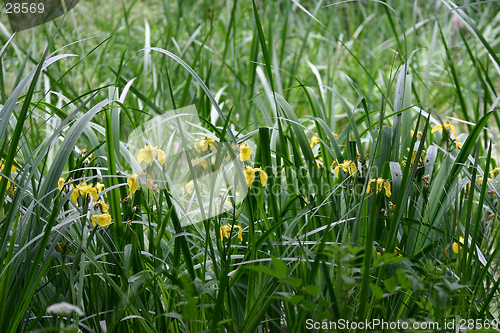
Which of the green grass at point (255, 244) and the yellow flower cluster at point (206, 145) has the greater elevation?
the yellow flower cluster at point (206, 145)

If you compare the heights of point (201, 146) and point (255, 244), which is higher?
point (201, 146)

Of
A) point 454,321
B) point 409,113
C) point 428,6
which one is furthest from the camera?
point 428,6

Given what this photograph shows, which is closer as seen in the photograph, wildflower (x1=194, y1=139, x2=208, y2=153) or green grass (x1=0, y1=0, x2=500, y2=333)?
green grass (x1=0, y1=0, x2=500, y2=333)

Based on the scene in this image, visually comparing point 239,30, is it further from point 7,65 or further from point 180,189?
point 180,189

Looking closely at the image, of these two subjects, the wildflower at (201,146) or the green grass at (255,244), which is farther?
the wildflower at (201,146)

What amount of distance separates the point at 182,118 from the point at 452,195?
98 cm

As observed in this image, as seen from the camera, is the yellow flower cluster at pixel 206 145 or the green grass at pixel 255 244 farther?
the yellow flower cluster at pixel 206 145

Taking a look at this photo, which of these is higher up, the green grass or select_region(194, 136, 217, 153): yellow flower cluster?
select_region(194, 136, 217, 153): yellow flower cluster

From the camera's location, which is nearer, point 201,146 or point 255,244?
point 255,244

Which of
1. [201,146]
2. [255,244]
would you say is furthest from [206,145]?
[255,244]

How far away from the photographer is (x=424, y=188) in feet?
3.50

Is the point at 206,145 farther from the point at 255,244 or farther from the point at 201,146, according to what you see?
the point at 255,244

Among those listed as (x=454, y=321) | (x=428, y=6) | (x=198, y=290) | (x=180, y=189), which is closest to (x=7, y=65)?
(x=180, y=189)

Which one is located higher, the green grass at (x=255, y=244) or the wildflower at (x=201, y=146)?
the wildflower at (x=201, y=146)
